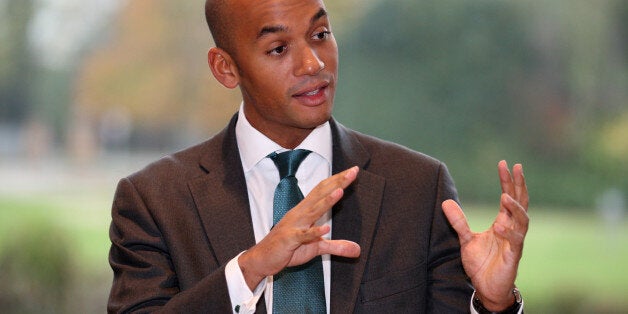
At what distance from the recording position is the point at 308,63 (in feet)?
7.84

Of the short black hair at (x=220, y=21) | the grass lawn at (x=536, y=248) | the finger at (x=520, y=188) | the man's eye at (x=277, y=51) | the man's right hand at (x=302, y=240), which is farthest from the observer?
the grass lawn at (x=536, y=248)

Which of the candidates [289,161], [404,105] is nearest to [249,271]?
[289,161]

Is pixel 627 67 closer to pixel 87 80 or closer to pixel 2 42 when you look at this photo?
pixel 87 80

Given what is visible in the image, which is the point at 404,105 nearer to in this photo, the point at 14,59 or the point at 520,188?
the point at 14,59

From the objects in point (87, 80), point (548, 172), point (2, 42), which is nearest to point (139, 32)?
point (87, 80)

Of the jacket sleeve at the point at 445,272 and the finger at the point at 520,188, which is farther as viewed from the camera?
the jacket sleeve at the point at 445,272

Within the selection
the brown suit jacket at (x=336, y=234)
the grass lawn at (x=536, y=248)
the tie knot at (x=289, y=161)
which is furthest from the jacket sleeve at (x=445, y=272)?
the grass lawn at (x=536, y=248)

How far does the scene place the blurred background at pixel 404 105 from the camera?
4.78m

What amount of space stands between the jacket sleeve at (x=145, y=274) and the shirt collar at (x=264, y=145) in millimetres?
306

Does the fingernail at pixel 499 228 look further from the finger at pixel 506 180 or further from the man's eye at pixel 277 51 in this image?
the man's eye at pixel 277 51

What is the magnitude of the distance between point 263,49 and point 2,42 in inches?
109

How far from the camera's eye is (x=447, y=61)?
481 centimetres

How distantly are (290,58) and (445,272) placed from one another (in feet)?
2.23

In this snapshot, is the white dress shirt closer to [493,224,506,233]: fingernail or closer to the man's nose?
the man's nose
